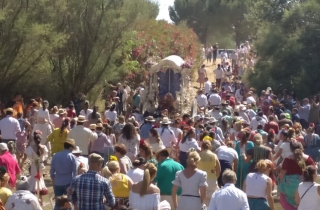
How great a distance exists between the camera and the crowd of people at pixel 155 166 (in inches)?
365

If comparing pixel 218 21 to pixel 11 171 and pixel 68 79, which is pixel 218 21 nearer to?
pixel 68 79

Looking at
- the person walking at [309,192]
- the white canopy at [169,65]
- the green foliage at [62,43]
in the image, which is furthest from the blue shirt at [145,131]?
the white canopy at [169,65]

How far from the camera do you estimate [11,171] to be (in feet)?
41.2

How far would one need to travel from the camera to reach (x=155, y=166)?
9.66 metres

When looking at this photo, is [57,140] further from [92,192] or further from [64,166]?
[92,192]

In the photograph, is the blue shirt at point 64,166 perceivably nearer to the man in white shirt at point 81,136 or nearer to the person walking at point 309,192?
the man in white shirt at point 81,136

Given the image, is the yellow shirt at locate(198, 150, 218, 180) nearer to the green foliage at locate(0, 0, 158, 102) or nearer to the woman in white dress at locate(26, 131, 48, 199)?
the woman in white dress at locate(26, 131, 48, 199)

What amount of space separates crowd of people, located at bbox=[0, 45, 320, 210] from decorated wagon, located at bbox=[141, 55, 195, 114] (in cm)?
709

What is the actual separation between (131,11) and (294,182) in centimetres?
1595

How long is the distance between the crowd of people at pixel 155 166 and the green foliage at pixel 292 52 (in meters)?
11.5

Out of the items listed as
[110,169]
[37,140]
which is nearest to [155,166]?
[110,169]

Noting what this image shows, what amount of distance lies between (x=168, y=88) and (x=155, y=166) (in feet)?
63.3

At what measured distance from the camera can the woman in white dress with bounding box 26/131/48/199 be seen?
12.6 metres

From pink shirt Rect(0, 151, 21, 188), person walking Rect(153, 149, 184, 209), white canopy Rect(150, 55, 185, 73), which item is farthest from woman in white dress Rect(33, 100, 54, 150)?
white canopy Rect(150, 55, 185, 73)
